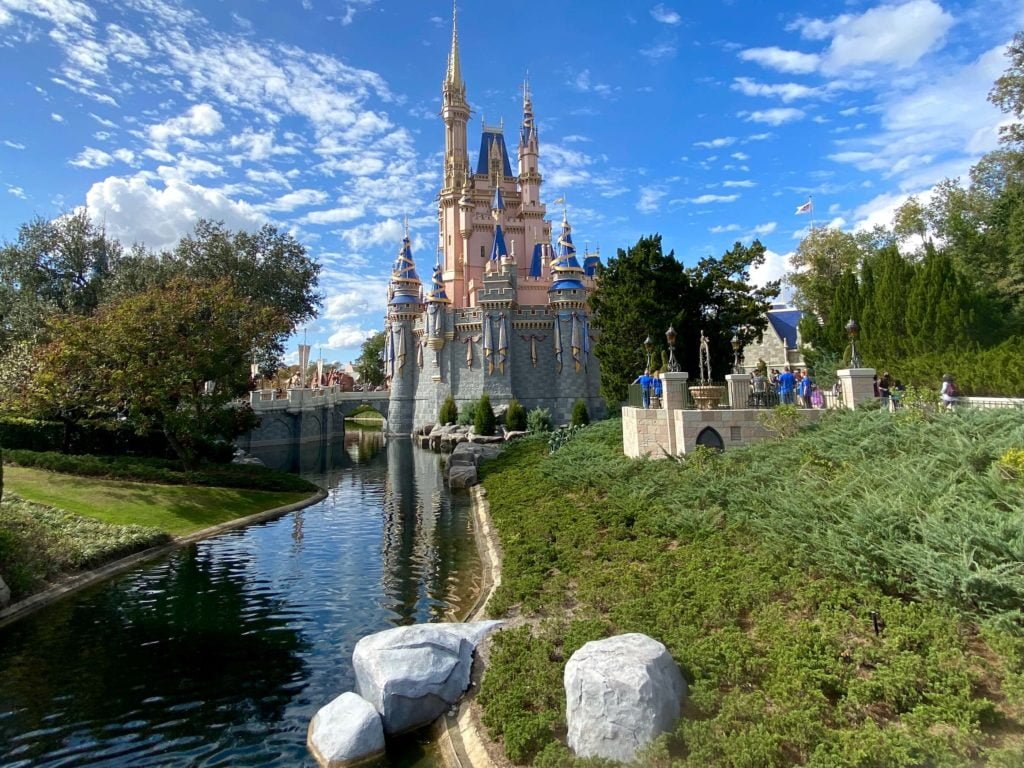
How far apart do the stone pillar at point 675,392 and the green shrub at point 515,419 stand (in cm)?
2695

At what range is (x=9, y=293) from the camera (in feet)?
123

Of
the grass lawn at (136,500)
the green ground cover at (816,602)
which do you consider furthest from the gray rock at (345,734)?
the grass lawn at (136,500)

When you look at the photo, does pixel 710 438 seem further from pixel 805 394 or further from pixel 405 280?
pixel 405 280

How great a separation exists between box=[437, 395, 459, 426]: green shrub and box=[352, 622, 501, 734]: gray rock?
41.2 meters

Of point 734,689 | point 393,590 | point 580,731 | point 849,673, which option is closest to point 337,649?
point 393,590

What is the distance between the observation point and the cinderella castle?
52531mm

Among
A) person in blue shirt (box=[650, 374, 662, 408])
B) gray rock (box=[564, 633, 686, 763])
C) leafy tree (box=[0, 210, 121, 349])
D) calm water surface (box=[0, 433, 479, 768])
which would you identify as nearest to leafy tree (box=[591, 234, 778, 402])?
person in blue shirt (box=[650, 374, 662, 408])

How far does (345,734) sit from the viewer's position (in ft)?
23.0

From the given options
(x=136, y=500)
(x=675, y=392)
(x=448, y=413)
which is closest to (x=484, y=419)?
(x=448, y=413)

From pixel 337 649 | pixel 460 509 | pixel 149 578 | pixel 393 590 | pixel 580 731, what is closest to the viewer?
pixel 580 731

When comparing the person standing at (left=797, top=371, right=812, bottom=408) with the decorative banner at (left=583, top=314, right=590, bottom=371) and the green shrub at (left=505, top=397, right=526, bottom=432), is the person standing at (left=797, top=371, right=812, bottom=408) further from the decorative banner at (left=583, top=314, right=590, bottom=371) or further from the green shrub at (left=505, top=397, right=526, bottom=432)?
the decorative banner at (left=583, top=314, right=590, bottom=371)

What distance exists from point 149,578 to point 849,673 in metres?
14.7

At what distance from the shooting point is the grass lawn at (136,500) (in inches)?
690

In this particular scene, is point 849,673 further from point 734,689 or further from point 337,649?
point 337,649
